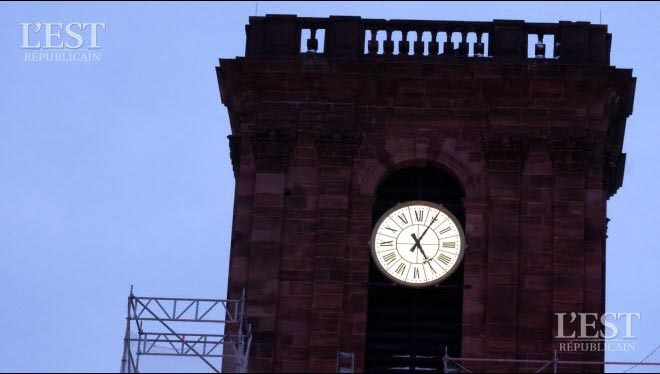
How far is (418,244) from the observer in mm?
56344

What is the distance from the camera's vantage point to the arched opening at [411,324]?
183 ft

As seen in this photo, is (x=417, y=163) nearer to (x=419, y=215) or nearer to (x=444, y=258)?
(x=419, y=215)

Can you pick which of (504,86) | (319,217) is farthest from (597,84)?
(319,217)

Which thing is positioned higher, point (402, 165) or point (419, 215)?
point (402, 165)

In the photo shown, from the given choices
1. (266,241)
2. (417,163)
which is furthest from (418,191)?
(266,241)

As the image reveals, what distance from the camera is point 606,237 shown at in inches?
2292

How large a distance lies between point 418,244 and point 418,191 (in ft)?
4.51

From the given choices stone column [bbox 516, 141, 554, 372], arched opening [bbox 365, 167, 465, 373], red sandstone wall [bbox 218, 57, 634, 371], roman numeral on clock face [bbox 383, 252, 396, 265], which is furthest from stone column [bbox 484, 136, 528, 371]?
roman numeral on clock face [bbox 383, 252, 396, 265]

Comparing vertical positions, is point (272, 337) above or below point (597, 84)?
below

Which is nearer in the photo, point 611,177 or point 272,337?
point 272,337

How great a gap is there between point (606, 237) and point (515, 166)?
2.52 meters

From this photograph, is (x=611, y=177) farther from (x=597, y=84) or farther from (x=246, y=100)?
(x=246, y=100)

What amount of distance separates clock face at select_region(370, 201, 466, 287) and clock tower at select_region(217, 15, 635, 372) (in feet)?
0.09

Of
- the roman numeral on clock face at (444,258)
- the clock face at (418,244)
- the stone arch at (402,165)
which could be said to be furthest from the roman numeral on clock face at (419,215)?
the stone arch at (402,165)
